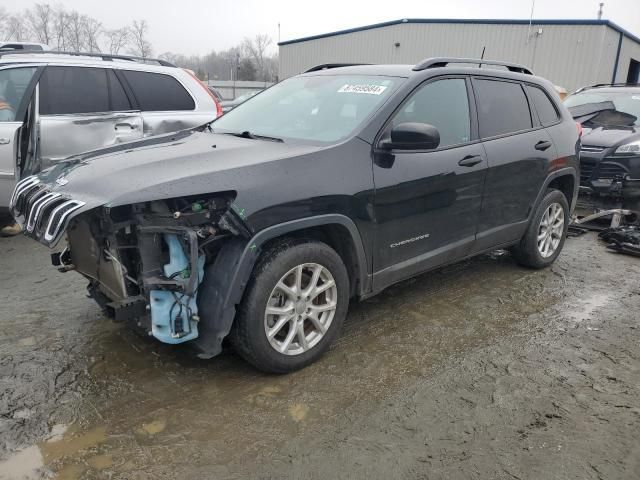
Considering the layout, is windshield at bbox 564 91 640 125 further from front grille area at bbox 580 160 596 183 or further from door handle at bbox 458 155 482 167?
door handle at bbox 458 155 482 167

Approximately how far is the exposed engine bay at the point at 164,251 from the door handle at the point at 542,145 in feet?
10.0

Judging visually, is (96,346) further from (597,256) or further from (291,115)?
(597,256)

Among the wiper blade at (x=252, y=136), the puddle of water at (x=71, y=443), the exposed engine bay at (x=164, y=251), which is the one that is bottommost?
the puddle of water at (x=71, y=443)

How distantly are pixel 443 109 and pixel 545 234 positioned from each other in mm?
1956

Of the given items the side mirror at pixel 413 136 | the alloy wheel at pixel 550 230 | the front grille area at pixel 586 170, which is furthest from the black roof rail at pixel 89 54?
the front grille area at pixel 586 170

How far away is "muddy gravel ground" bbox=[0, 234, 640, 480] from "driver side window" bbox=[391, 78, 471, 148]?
1369 millimetres

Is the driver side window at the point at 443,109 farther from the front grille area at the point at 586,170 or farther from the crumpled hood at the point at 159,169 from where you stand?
the front grille area at the point at 586,170

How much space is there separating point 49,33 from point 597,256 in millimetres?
43950

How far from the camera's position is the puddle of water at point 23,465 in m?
2.26

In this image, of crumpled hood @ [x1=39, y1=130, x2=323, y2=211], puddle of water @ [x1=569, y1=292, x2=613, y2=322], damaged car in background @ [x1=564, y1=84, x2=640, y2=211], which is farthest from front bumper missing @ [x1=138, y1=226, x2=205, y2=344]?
damaged car in background @ [x1=564, y1=84, x2=640, y2=211]

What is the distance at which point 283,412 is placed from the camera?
2.75 metres

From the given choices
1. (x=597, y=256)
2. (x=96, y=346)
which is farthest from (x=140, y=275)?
(x=597, y=256)

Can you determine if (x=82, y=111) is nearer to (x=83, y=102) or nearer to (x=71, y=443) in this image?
(x=83, y=102)

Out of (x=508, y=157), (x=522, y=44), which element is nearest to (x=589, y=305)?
(x=508, y=157)
